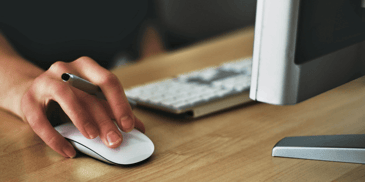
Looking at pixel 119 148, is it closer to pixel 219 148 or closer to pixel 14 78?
pixel 219 148

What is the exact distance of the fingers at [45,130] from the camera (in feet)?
1.51

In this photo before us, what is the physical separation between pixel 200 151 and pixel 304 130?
Answer: 179 millimetres

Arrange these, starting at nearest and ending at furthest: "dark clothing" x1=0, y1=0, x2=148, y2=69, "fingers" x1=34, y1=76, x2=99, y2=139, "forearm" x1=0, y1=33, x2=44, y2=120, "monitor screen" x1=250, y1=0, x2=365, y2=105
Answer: "monitor screen" x1=250, y1=0, x2=365, y2=105 < "fingers" x1=34, y1=76, x2=99, y2=139 < "forearm" x1=0, y1=33, x2=44, y2=120 < "dark clothing" x1=0, y1=0, x2=148, y2=69

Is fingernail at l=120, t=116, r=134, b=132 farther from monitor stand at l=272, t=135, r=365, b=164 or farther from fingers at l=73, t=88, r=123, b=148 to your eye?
monitor stand at l=272, t=135, r=365, b=164

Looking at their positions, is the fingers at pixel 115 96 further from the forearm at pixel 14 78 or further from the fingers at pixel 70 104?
the forearm at pixel 14 78

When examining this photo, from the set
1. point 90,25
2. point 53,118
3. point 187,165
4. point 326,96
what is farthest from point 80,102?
point 90,25

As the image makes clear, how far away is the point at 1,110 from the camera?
0.65 meters

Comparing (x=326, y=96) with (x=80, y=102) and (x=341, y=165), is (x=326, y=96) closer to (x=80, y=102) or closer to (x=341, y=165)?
(x=341, y=165)

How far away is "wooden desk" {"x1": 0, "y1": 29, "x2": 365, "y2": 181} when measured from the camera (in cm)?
41

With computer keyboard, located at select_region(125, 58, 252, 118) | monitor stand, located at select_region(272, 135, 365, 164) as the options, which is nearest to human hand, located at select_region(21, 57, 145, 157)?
computer keyboard, located at select_region(125, 58, 252, 118)

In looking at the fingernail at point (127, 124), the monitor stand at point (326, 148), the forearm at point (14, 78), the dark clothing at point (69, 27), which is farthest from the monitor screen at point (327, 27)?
the dark clothing at point (69, 27)

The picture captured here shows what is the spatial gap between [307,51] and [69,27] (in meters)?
1.20

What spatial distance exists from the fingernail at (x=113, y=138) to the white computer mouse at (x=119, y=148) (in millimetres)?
11

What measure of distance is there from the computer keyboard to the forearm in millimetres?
191
